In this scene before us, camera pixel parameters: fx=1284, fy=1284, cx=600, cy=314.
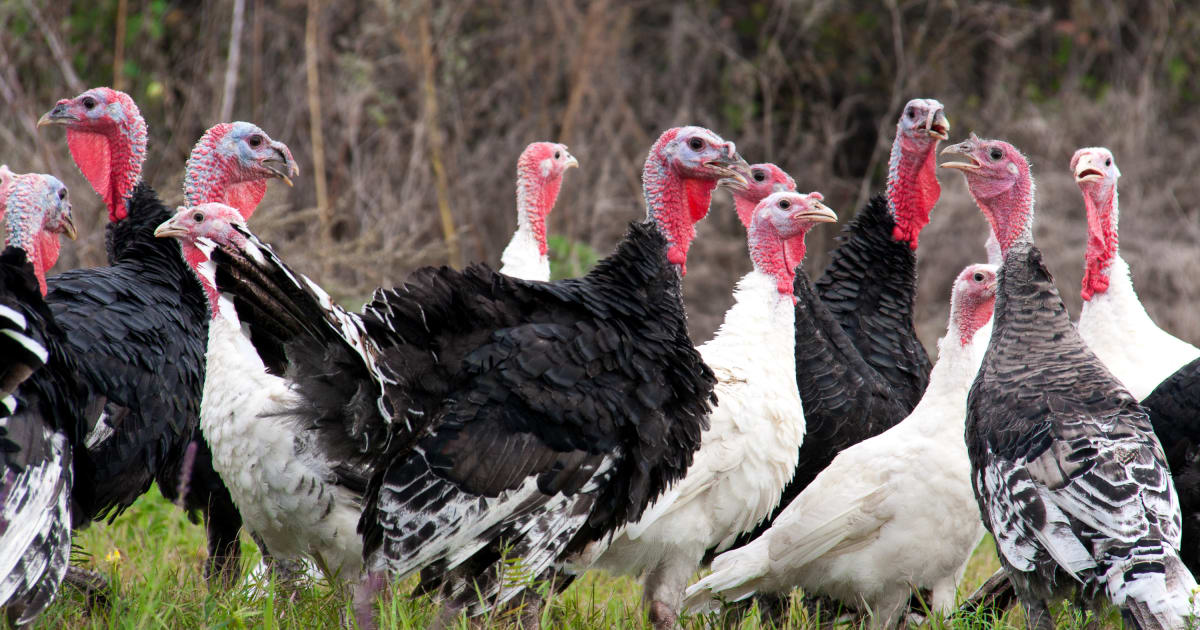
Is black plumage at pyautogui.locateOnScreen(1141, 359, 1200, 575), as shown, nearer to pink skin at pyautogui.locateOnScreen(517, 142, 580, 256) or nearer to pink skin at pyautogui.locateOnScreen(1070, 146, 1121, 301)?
pink skin at pyautogui.locateOnScreen(1070, 146, 1121, 301)

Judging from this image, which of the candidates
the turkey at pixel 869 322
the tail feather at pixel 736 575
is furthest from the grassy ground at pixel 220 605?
the turkey at pixel 869 322

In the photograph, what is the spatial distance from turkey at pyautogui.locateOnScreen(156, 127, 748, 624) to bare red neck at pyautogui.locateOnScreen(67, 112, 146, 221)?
1647 millimetres

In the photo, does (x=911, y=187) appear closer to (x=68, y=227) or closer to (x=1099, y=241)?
(x=1099, y=241)

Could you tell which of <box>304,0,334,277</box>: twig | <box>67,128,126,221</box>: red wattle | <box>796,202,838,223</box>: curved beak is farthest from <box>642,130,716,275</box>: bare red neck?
<box>304,0,334,277</box>: twig

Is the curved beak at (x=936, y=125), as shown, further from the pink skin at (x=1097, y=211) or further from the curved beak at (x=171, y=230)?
the curved beak at (x=171, y=230)

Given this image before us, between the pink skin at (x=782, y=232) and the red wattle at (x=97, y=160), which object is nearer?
the pink skin at (x=782, y=232)

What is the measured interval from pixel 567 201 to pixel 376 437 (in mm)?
5553

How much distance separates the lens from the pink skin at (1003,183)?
4.45 m

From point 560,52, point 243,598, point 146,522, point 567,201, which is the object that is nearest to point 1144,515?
point 243,598

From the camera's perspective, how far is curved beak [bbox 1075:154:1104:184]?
188 inches

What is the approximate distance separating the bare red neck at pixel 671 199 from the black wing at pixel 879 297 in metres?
0.98

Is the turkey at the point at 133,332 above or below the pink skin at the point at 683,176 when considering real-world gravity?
below

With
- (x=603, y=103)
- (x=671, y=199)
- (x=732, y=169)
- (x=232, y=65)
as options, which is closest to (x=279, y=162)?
(x=671, y=199)

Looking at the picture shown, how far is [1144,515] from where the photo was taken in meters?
3.40
